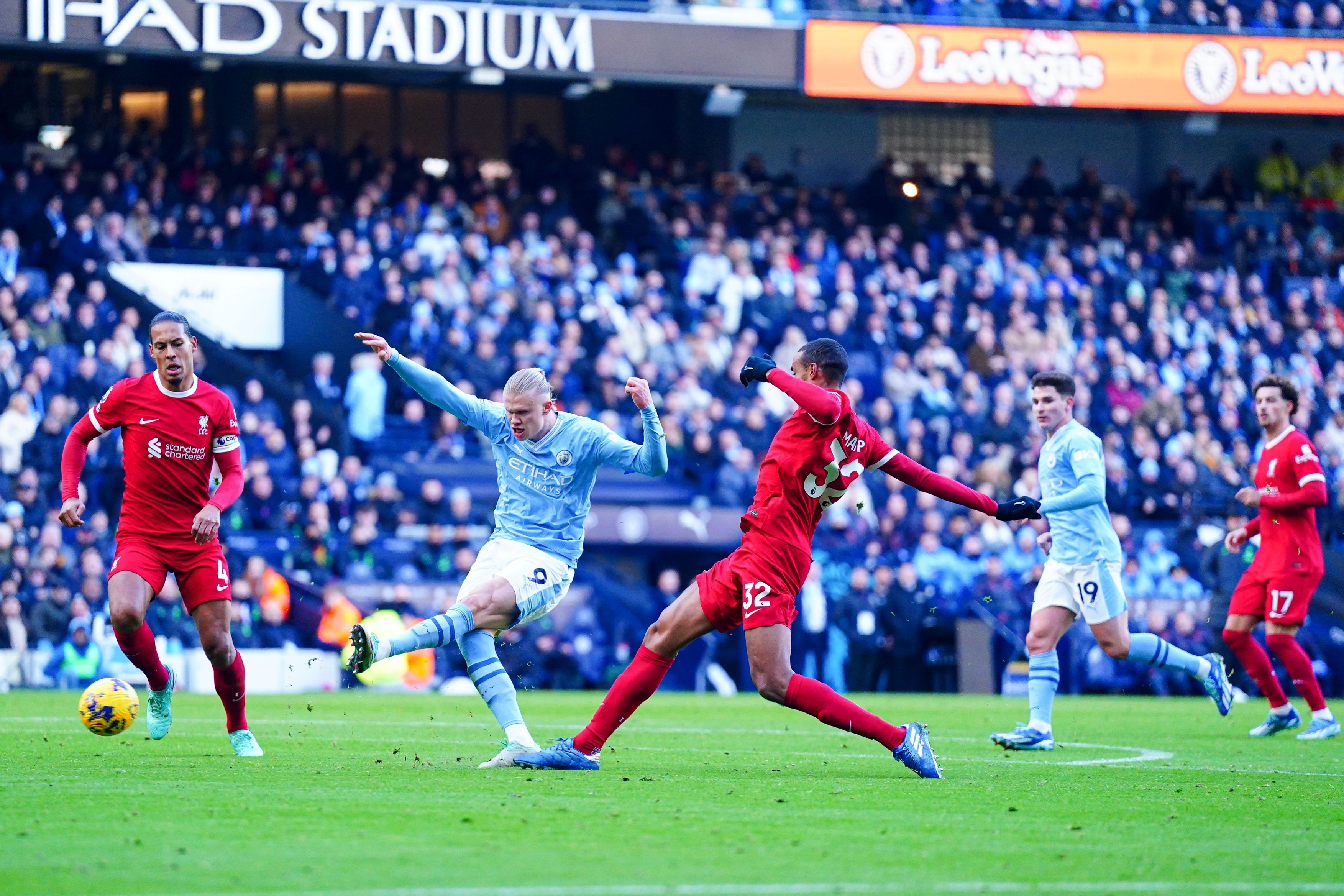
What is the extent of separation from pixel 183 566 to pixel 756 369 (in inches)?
131

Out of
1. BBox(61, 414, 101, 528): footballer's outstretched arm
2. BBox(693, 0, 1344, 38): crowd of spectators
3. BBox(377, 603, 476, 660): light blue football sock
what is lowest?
BBox(377, 603, 476, 660): light blue football sock

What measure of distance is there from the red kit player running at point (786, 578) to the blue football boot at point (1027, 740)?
8.44ft

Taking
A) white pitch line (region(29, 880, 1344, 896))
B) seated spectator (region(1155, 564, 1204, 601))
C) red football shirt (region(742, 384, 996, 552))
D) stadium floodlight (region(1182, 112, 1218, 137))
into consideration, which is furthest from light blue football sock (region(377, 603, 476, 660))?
stadium floodlight (region(1182, 112, 1218, 137))

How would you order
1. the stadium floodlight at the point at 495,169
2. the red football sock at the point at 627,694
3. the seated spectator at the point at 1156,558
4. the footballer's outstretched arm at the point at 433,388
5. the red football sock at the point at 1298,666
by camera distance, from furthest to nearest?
the stadium floodlight at the point at 495,169 < the seated spectator at the point at 1156,558 < the red football sock at the point at 1298,666 < the footballer's outstretched arm at the point at 433,388 < the red football sock at the point at 627,694

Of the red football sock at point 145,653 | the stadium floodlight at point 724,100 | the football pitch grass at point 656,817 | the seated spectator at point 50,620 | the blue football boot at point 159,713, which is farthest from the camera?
the stadium floodlight at point 724,100

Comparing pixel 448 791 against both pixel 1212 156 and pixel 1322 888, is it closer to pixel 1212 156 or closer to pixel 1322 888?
pixel 1322 888

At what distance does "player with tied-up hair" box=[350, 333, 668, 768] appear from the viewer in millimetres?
8945

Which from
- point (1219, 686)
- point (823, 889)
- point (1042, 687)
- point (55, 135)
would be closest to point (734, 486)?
point (1219, 686)

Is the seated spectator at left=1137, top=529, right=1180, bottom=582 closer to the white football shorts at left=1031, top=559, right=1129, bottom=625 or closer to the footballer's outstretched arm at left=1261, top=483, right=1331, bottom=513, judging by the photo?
the footballer's outstretched arm at left=1261, top=483, right=1331, bottom=513

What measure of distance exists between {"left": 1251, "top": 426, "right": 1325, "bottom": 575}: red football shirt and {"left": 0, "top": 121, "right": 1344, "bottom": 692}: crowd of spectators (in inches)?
302

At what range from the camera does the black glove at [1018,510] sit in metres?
8.42

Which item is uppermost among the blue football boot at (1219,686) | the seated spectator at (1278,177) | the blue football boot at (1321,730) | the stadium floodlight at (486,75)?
the stadium floodlight at (486,75)

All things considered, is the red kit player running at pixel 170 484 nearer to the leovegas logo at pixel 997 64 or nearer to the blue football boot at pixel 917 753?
the blue football boot at pixel 917 753

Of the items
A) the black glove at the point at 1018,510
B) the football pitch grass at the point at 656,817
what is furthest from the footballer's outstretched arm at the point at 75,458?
the black glove at the point at 1018,510
